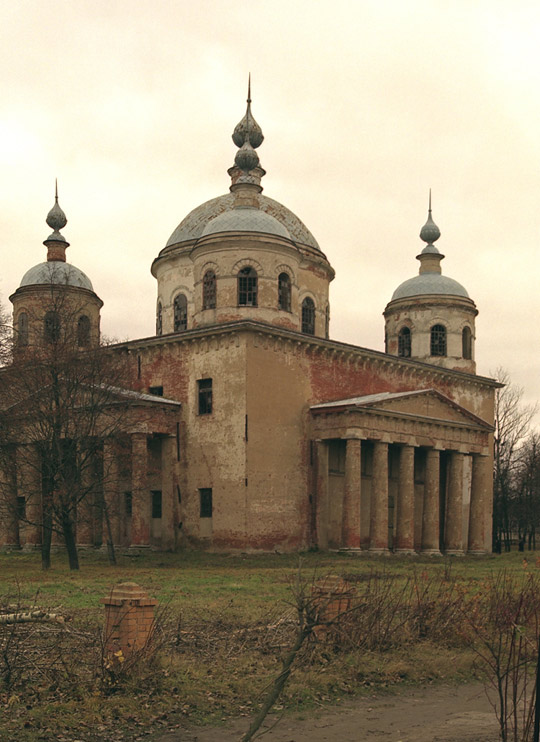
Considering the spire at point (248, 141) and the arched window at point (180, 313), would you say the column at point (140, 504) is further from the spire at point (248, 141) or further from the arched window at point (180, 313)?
the spire at point (248, 141)

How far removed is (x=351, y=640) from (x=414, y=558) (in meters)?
23.4

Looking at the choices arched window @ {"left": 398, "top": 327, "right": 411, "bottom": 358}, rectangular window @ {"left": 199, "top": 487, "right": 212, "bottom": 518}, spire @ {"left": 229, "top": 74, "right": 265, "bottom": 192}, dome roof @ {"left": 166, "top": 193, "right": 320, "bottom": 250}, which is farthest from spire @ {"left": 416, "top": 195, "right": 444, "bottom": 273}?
rectangular window @ {"left": 199, "top": 487, "right": 212, "bottom": 518}

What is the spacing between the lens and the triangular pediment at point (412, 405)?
36.8 m

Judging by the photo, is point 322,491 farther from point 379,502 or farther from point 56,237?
point 56,237

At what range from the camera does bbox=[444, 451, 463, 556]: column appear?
4116 cm

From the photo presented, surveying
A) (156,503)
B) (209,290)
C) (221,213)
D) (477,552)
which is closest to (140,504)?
(156,503)

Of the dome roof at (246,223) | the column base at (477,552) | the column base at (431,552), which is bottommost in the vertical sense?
the column base at (477,552)

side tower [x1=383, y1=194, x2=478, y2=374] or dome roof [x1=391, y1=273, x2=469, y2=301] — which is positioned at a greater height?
dome roof [x1=391, y1=273, x2=469, y2=301]

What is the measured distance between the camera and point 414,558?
35562 mm

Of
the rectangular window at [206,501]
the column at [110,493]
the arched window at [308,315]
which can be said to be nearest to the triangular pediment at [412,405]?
the arched window at [308,315]

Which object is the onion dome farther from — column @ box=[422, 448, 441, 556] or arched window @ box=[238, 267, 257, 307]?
arched window @ box=[238, 267, 257, 307]

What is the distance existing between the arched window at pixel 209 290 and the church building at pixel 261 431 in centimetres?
5

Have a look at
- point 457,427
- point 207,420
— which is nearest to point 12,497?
point 207,420

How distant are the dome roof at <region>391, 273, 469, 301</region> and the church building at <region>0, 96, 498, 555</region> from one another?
6.02m
